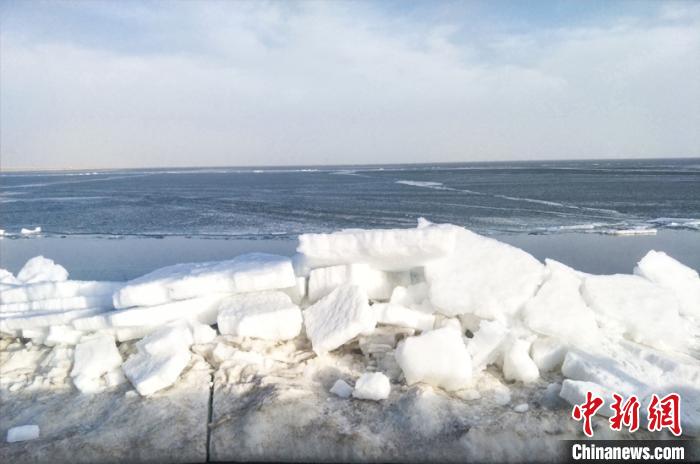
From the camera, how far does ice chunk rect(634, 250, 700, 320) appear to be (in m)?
4.96

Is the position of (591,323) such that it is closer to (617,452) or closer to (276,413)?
(617,452)

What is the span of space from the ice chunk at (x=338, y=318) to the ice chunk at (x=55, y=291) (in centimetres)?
214

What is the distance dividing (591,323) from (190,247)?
Result: 973cm

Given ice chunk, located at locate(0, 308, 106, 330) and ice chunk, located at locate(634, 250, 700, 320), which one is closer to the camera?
ice chunk, located at locate(0, 308, 106, 330)

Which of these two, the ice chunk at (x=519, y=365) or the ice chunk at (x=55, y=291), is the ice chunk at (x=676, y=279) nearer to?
the ice chunk at (x=519, y=365)

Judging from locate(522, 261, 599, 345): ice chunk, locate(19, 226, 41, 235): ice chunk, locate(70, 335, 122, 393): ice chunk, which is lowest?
locate(19, 226, 41, 235): ice chunk

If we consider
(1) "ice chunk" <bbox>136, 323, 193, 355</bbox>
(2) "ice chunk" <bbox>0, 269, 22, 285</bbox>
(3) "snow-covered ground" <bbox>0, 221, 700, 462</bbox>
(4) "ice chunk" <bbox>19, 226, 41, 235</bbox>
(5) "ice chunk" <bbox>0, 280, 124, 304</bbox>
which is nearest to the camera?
(3) "snow-covered ground" <bbox>0, 221, 700, 462</bbox>

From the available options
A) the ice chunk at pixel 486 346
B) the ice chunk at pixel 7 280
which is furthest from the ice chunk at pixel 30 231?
the ice chunk at pixel 486 346

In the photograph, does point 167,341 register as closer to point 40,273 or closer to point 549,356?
point 549,356

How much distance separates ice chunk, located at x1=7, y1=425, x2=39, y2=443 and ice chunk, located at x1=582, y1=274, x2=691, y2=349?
167 inches

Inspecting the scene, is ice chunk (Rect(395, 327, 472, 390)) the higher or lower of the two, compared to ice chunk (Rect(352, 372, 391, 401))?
higher

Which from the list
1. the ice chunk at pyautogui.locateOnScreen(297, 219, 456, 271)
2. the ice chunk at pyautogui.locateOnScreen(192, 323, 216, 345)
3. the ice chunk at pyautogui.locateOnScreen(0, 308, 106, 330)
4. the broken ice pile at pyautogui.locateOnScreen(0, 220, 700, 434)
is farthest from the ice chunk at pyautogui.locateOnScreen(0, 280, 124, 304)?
the ice chunk at pyautogui.locateOnScreen(297, 219, 456, 271)

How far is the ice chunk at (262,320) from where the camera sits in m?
4.01

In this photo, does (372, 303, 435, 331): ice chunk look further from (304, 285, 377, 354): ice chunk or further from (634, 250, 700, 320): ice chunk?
(634, 250, 700, 320): ice chunk
